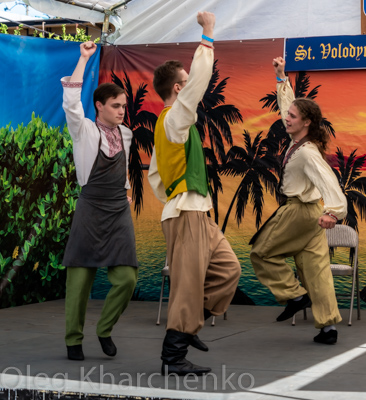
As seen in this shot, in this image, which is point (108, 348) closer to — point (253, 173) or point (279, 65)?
point (279, 65)

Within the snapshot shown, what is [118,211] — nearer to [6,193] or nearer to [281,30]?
[6,193]

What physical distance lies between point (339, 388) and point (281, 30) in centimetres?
459

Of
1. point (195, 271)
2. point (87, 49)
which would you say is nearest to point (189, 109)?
point (195, 271)

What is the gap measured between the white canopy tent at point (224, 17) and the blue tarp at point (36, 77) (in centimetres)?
37

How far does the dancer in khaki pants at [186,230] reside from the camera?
14.8ft

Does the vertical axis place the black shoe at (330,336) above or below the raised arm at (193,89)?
below

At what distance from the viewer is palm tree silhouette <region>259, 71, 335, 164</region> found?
26.1ft

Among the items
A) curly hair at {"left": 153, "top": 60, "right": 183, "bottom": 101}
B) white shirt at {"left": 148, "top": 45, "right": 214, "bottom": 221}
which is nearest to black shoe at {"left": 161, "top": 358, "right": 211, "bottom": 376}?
white shirt at {"left": 148, "top": 45, "right": 214, "bottom": 221}

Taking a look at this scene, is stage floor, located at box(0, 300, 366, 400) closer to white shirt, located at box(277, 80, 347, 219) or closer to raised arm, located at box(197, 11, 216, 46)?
white shirt, located at box(277, 80, 347, 219)

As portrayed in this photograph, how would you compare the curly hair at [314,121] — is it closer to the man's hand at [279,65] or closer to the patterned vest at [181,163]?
the man's hand at [279,65]

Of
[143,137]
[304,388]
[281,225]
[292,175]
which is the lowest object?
[304,388]

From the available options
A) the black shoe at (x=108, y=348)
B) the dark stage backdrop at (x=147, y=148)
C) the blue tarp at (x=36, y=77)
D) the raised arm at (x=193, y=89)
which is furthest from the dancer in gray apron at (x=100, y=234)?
the blue tarp at (x=36, y=77)

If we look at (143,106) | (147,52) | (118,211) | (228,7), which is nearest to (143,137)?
(143,106)

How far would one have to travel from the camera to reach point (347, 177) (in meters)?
7.84
